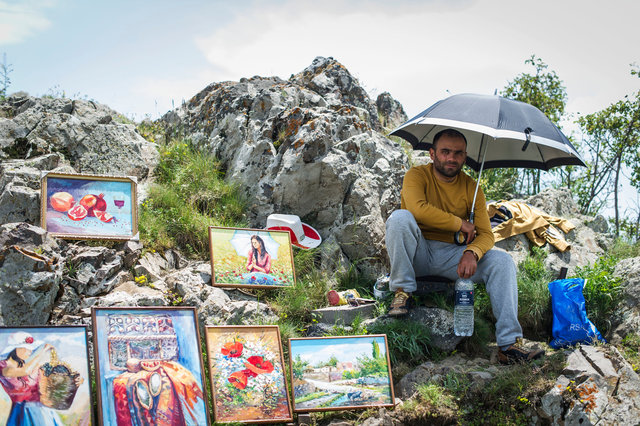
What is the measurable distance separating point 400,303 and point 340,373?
1.07 m

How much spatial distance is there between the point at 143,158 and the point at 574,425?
587cm

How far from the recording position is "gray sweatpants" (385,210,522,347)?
18.0ft

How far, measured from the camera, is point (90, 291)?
542 centimetres

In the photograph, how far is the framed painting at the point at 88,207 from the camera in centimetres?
579

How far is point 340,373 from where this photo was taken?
5.02 meters

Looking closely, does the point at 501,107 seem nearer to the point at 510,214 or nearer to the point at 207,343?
the point at 510,214

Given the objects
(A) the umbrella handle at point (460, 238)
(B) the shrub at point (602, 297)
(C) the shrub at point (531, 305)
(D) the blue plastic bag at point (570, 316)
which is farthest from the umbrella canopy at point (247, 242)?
(B) the shrub at point (602, 297)

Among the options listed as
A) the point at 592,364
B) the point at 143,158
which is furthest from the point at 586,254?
the point at 143,158

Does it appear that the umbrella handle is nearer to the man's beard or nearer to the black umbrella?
the black umbrella

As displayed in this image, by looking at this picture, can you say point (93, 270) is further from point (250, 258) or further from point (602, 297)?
point (602, 297)

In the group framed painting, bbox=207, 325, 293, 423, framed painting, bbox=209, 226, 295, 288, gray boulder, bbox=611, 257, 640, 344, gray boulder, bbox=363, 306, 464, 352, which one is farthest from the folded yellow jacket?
framed painting, bbox=207, 325, 293, 423

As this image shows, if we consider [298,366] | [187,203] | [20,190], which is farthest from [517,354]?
[20,190]

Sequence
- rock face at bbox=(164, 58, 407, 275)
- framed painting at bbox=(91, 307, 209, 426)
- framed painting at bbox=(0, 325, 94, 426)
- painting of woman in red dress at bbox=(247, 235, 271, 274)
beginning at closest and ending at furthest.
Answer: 1. framed painting at bbox=(0, 325, 94, 426)
2. framed painting at bbox=(91, 307, 209, 426)
3. painting of woman in red dress at bbox=(247, 235, 271, 274)
4. rock face at bbox=(164, 58, 407, 275)

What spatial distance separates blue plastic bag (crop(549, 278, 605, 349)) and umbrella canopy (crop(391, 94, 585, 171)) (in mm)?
1273
